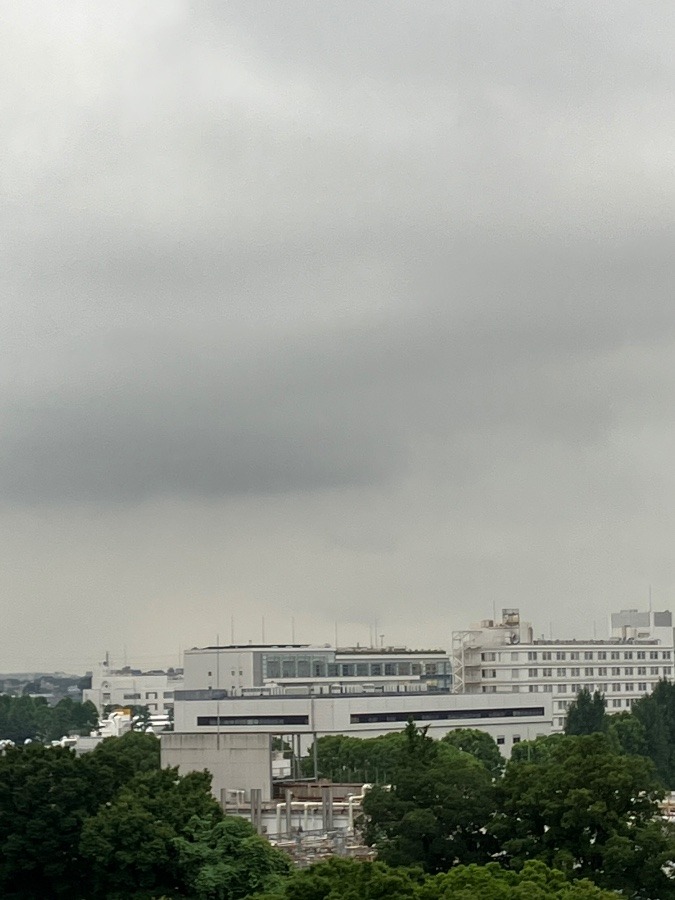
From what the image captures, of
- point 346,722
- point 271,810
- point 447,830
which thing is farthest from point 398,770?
point 346,722

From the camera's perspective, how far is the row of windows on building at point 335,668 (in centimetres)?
14625

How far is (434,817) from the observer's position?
49.1m

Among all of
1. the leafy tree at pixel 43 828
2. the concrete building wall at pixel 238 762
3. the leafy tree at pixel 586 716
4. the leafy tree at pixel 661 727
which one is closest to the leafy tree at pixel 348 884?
the leafy tree at pixel 43 828

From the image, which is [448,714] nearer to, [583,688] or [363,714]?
[363,714]

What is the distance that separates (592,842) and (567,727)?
6582 cm

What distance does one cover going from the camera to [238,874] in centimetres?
4728

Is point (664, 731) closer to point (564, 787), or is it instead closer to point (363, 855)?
A: point (363, 855)

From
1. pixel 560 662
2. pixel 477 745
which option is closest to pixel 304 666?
pixel 560 662

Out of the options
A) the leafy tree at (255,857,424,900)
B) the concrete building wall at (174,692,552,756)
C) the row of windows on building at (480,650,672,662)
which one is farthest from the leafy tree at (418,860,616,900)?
the row of windows on building at (480,650,672,662)

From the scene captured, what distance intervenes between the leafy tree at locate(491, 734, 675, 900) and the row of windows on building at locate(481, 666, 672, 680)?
326 ft

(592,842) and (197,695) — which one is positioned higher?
(197,695)

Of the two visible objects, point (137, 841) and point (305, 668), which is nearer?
point (137, 841)

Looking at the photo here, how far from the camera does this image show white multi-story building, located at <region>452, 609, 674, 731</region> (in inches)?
5802

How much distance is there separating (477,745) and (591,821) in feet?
209
